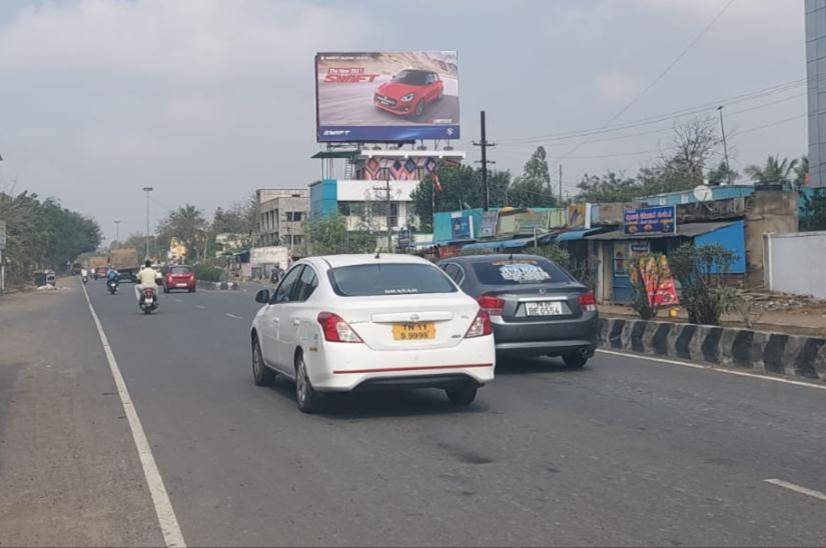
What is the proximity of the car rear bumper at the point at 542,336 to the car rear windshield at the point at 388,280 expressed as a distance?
8.50 ft

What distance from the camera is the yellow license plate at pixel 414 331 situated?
9.01 m

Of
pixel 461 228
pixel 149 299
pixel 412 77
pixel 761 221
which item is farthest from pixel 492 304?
pixel 412 77

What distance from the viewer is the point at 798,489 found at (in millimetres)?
6414

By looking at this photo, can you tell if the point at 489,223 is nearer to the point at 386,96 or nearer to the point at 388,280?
the point at 386,96

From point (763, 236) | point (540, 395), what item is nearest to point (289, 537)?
point (540, 395)

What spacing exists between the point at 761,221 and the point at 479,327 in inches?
881

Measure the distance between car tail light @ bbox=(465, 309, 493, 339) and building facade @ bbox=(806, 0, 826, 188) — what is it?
90.7 feet

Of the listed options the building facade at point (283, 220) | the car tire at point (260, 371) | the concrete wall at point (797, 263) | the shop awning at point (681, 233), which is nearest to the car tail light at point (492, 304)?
Answer: the car tire at point (260, 371)

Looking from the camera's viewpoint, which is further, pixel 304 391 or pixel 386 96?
pixel 386 96

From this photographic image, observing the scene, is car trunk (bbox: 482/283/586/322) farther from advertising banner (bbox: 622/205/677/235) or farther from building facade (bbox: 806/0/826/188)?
building facade (bbox: 806/0/826/188)

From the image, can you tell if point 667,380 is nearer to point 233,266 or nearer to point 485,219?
point 485,219

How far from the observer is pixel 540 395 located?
1079 centimetres

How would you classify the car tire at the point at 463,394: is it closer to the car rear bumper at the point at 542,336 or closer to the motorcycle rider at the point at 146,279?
the car rear bumper at the point at 542,336

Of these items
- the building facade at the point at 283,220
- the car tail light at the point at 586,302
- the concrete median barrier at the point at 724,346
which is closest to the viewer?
the concrete median barrier at the point at 724,346
